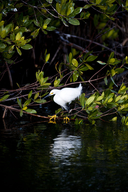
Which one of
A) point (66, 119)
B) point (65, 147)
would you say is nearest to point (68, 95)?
point (66, 119)

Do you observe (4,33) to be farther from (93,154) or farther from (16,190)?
(16,190)

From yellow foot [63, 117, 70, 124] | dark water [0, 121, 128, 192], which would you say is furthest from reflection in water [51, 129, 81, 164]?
yellow foot [63, 117, 70, 124]

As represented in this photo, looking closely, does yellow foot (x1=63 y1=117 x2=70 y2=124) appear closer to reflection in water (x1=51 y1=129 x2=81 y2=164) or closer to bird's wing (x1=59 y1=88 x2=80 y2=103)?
bird's wing (x1=59 y1=88 x2=80 y2=103)

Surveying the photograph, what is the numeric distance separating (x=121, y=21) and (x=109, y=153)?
750 centimetres

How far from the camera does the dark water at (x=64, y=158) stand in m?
2.66

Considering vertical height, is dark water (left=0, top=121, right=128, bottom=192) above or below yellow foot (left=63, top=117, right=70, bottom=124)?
below

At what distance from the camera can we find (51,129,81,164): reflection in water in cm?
333

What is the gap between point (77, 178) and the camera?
9.07ft

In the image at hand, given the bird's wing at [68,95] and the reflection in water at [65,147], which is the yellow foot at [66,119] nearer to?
the bird's wing at [68,95]

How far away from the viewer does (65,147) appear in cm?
364

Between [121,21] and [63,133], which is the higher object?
[121,21]

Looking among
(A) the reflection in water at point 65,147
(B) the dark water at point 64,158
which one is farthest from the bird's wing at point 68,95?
(A) the reflection in water at point 65,147

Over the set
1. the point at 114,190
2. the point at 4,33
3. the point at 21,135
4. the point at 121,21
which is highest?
the point at 121,21

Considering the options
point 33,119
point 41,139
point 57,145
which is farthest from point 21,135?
point 33,119
